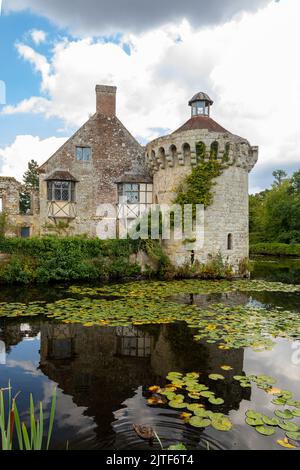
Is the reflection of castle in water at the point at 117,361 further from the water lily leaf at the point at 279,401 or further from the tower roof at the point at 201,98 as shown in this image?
the tower roof at the point at 201,98

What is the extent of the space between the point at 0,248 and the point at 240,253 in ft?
33.3

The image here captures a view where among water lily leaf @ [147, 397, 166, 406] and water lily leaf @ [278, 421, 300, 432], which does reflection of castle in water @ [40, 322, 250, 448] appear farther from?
water lily leaf @ [278, 421, 300, 432]

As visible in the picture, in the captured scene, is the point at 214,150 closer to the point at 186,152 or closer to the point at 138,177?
the point at 186,152

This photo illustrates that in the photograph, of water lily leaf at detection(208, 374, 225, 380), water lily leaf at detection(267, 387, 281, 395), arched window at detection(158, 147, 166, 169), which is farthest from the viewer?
arched window at detection(158, 147, 166, 169)

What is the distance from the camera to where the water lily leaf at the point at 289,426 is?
355 centimetres

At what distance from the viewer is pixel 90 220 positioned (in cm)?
1866

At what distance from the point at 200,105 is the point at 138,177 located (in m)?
4.85

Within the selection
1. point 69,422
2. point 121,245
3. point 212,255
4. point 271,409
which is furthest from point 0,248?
point 271,409

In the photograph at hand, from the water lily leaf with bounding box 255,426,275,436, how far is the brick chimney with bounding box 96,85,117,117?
18371mm

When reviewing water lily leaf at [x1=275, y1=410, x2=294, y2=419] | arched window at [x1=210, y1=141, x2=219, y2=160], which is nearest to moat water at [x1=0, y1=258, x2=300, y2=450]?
water lily leaf at [x1=275, y1=410, x2=294, y2=419]

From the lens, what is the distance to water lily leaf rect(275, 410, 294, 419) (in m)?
3.80

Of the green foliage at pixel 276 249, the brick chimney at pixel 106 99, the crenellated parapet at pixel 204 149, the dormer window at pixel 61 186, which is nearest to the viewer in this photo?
the crenellated parapet at pixel 204 149

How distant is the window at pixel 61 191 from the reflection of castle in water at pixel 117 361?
11626mm

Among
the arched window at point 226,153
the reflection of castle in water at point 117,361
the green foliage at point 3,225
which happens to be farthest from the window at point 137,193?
the reflection of castle in water at point 117,361
